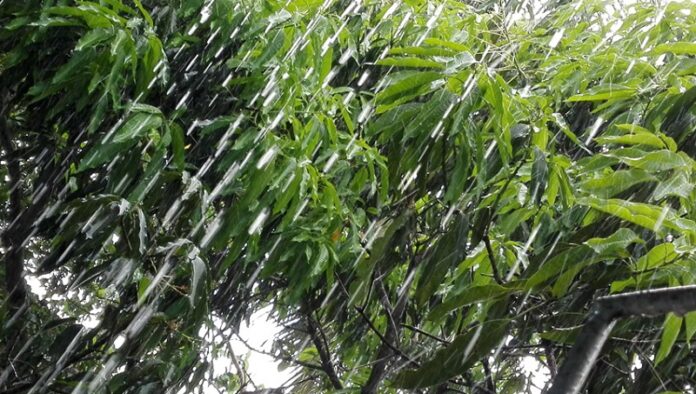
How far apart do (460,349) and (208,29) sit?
164 centimetres

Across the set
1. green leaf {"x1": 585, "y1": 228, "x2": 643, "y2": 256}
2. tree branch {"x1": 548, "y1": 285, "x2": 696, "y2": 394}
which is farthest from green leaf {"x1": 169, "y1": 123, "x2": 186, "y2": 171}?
tree branch {"x1": 548, "y1": 285, "x2": 696, "y2": 394}

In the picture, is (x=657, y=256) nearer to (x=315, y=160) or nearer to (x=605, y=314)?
(x=605, y=314)

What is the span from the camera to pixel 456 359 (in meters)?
1.53

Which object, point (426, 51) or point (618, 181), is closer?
point (618, 181)

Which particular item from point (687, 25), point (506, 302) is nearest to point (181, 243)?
point (506, 302)

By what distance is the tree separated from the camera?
226 cm

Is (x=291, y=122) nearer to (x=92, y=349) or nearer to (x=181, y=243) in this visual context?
(x=181, y=243)

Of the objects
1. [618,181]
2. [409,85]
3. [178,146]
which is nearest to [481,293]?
[618,181]

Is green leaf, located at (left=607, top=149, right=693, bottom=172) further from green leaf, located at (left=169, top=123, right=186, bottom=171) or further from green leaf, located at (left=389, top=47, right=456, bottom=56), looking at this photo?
green leaf, located at (left=169, top=123, right=186, bottom=171)

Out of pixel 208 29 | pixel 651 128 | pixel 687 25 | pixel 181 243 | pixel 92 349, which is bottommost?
pixel 92 349

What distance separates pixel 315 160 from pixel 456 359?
136 cm

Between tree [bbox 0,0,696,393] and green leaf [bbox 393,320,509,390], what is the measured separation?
0.32 m

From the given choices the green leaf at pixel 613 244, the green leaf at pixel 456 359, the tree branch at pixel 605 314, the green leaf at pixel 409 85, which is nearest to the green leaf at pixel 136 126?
the green leaf at pixel 409 85

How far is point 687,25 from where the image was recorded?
2.83 meters
